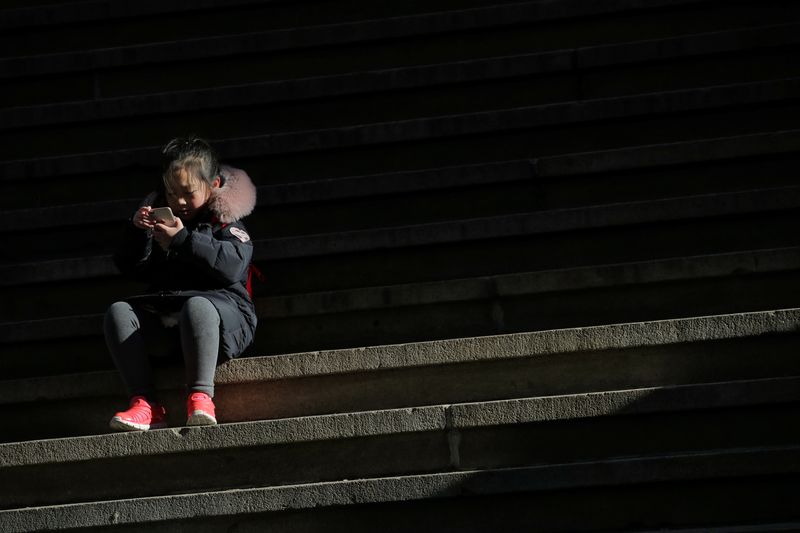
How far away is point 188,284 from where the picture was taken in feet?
14.0

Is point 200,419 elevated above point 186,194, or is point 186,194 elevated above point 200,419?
point 186,194

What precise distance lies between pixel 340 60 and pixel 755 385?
2.83 metres

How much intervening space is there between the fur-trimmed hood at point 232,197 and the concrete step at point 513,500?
41.8 inches

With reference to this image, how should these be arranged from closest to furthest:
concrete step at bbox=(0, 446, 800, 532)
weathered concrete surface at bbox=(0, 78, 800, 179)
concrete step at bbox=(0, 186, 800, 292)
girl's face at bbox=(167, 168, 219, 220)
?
concrete step at bbox=(0, 446, 800, 532), girl's face at bbox=(167, 168, 219, 220), concrete step at bbox=(0, 186, 800, 292), weathered concrete surface at bbox=(0, 78, 800, 179)

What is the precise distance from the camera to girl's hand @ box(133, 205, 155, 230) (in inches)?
161

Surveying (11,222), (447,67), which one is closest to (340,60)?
(447,67)

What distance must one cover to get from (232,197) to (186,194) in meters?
0.17

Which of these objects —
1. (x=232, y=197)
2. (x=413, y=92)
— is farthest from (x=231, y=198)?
(x=413, y=92)

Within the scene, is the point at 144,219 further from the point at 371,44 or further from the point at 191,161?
the point at 371,44

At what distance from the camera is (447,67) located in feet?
18.0

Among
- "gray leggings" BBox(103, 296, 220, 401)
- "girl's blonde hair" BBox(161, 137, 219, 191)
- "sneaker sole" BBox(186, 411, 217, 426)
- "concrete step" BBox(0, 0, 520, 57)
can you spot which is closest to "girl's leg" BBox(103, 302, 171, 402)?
"gray leggings" BBox(103, 296, 220, 401)

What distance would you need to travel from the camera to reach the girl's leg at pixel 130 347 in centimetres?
402

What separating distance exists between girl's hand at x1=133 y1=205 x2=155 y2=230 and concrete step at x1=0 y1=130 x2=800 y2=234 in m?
1.04

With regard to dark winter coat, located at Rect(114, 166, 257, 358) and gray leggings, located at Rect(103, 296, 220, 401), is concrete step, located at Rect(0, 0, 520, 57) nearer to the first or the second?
dark winter coat, located at Rect(114, 166, 257, 358)
